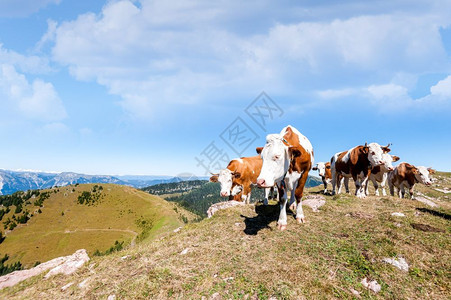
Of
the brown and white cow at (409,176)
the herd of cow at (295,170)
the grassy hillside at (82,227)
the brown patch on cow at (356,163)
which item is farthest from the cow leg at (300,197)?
the grassy hillside at (82,227)

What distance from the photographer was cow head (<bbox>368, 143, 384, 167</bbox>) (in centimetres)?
1287

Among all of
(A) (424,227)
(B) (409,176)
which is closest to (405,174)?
(B) (409,176)

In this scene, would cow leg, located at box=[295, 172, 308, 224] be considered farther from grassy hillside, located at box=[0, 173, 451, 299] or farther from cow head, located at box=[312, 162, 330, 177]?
cow head, located at box=[312, 162, 330, 177]

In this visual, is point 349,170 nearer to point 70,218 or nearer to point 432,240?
point 432,240

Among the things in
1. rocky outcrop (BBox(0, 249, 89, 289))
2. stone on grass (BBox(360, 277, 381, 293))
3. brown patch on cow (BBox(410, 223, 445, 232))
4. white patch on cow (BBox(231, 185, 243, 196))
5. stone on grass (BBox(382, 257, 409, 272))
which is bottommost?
rocky outcrop (BBox(0, 249, 89, 289))

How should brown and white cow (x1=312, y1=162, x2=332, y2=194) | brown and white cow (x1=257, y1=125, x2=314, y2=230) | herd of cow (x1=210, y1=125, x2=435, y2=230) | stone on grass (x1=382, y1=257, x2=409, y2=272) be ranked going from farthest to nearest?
brown and white cow (x1=312, y1=162, x2=332, y2=194)
herd of cow (x1=210, y1=125, x2=435, y2=230)
brown and white cow (x1=257, y1=125, x2=314, y2=230)
stone on grass (x1=382, y1=257, x2=409, y2=272)

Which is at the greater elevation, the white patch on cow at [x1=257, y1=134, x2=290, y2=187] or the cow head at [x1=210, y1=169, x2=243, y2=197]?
the white patch on cow at [x1=257, y1=134, x2=290, y2=187]

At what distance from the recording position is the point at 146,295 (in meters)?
4.84

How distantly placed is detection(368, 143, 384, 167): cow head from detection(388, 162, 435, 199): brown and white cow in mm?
6719

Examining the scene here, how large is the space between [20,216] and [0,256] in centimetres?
4959

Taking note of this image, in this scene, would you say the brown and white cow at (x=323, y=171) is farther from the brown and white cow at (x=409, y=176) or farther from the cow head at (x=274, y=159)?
the cow head at (x=274, y=159)

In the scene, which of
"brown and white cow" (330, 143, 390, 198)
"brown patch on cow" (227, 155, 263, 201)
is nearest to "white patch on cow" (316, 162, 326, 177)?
"brown and white cow" (330, 143, 390, 198)

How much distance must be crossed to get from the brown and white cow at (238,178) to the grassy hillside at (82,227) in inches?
5377

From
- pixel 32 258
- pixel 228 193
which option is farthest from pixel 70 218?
pixel 228 193
